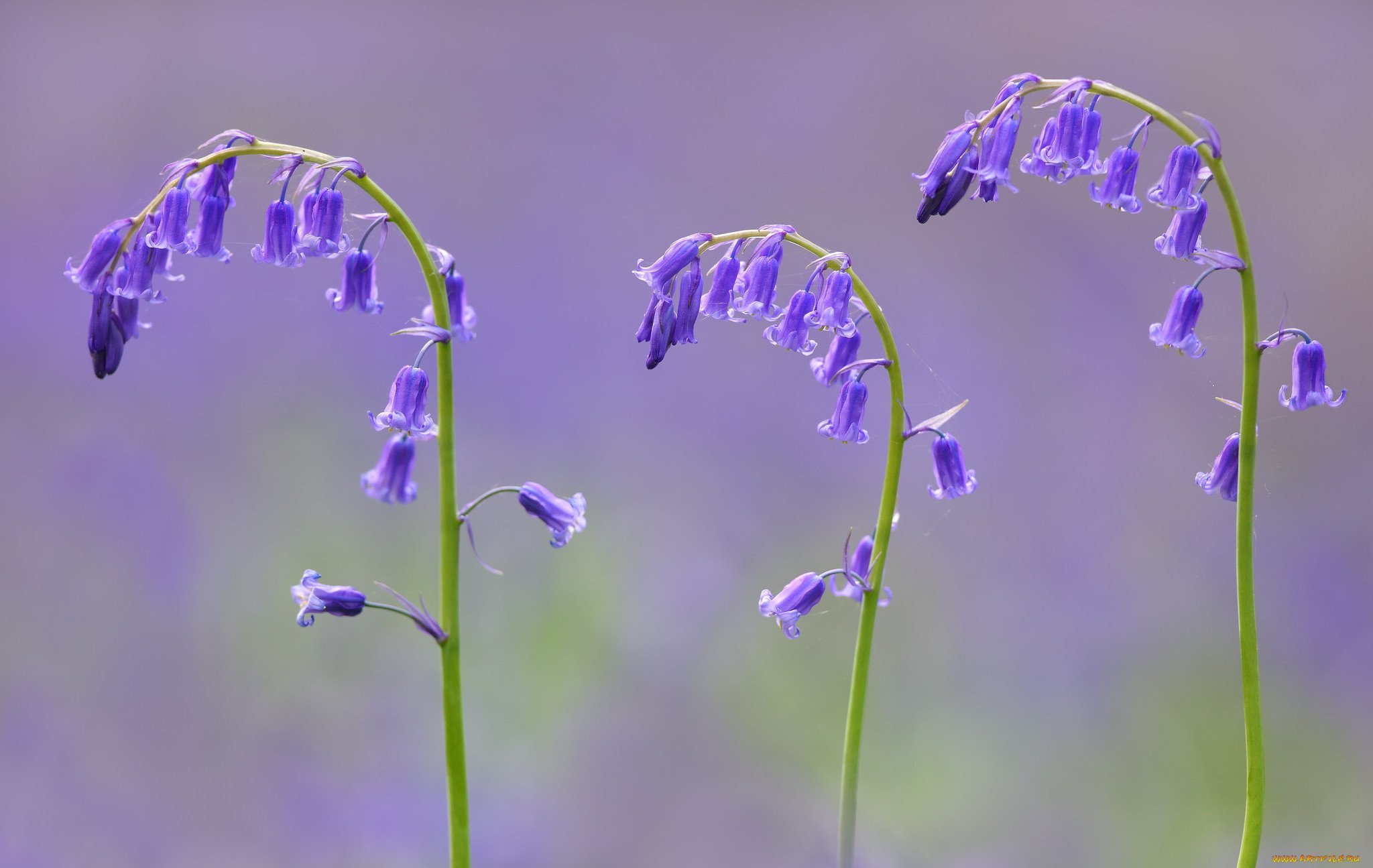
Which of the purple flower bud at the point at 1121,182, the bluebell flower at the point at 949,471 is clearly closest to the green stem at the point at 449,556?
the bluebell flower at the point at 949,471

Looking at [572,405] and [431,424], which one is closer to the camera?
[431,424]

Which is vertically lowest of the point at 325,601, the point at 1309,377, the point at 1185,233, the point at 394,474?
the point at 325,601

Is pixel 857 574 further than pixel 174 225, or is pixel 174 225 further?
pixel 857 574

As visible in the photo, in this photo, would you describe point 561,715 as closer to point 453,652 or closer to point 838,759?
point 838,759

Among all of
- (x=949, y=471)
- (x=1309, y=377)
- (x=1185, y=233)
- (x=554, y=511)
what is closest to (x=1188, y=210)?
(x=1185, y=233)

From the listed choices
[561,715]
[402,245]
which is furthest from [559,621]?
[402,245]

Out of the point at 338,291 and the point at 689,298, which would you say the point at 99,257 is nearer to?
the point at 338,291

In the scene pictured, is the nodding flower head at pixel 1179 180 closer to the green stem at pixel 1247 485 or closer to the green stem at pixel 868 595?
the green stem at pixel 1247 485
